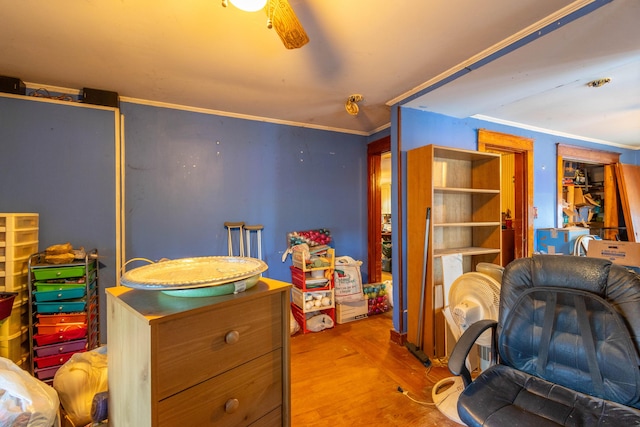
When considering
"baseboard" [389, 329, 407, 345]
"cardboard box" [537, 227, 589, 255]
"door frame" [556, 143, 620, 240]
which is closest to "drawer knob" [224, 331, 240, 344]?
"baseboard" [389, 329, 407, 345]

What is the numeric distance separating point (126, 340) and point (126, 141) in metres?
2.35

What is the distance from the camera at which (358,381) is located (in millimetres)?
1974

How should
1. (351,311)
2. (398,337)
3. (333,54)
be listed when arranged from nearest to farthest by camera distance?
(333,54)
(398,337)
(351,311)

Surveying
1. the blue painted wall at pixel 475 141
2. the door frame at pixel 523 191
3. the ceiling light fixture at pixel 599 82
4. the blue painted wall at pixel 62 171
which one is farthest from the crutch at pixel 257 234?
the ceiling light fixture at pixel 599 82

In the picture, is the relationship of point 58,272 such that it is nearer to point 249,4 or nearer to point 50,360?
point 50,360

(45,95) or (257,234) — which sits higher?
(45,95)

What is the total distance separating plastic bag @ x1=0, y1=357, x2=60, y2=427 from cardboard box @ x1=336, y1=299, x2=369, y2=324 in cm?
228

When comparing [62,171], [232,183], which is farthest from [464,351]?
[62,171]

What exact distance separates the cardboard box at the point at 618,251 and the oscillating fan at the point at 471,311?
1.59 metres

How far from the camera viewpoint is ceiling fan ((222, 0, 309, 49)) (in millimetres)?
1083

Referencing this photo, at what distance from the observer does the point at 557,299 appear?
1215mm

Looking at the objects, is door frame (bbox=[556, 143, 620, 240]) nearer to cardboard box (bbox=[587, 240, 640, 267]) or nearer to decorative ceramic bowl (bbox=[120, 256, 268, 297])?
cardboard box (bbox=[587, 240, 640, 267])

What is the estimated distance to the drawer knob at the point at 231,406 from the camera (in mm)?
756

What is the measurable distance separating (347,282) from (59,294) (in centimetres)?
241
